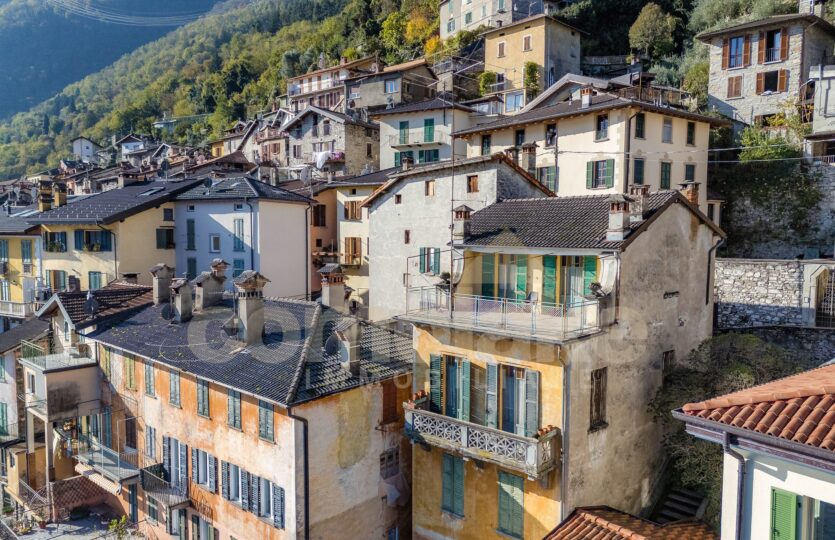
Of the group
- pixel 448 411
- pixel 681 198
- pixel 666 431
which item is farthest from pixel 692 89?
pixel 448 411

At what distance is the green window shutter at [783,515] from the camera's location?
8.05m

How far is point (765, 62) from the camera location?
35.9 meters

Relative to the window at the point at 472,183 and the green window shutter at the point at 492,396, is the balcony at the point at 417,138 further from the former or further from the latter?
the green window shutter at the point at 492,396

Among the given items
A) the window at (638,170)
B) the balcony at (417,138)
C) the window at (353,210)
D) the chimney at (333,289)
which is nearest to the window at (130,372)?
the chimney at (333,289)

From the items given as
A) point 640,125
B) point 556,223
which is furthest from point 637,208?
point 640,125

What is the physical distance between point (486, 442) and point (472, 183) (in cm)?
1219

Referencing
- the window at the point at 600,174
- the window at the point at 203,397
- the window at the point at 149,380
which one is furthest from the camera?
the window at the point at 600,174

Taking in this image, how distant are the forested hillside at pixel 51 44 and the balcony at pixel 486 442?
174 m

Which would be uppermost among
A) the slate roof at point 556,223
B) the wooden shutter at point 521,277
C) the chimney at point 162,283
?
the slate roof at point 556,223

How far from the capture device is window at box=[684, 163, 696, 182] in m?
31.2

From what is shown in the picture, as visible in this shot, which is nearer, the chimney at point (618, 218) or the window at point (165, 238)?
the chimney at point (618, 218)

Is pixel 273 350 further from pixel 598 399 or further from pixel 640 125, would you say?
pixel 640 125

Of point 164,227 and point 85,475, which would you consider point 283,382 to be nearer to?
point 85,475

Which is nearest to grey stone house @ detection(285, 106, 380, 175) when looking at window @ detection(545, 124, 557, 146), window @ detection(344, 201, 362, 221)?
window @ detection(344, 201, 362, 221)
